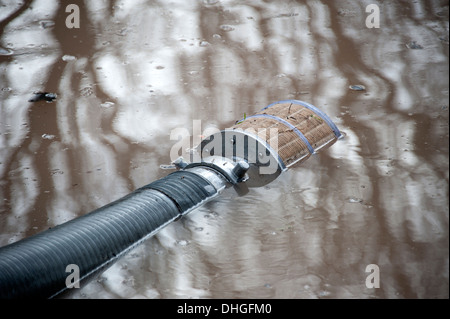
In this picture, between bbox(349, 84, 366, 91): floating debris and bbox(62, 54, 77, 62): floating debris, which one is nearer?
bbox(349, 84, 366, 91): floating debris

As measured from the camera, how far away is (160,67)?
4.77m

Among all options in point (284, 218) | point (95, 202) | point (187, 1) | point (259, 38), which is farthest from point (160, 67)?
point (284, 218)

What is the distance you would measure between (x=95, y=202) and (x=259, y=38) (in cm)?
262

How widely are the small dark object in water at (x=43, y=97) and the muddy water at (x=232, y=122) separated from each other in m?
0.05

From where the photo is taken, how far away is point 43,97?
171 inches

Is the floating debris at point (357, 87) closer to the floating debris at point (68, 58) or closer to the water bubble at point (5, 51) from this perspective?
the floating debris at point (68, 58)

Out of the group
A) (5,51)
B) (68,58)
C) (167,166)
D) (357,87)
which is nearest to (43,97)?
(68,58)

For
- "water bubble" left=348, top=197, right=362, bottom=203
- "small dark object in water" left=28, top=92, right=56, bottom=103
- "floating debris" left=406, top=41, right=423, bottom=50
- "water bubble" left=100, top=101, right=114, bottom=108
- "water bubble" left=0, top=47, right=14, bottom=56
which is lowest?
"water bubble" left=348, top=197, right=362, bottom=203

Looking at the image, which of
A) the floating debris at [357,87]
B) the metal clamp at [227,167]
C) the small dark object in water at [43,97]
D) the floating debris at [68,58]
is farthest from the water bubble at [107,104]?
the floating debris at [357,87]

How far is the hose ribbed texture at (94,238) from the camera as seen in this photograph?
2.39m

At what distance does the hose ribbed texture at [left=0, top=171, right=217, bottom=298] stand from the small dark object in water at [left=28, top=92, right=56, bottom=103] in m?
1.59

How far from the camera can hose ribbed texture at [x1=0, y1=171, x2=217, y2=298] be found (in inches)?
94.0

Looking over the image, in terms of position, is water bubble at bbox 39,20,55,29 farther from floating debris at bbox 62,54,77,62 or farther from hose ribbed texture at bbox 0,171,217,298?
hose ribbed texture at bbox 0,171,217,298

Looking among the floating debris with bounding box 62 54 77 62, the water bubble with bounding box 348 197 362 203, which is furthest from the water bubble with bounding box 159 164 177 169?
the floating debris with bounding box 62 54 77 62
